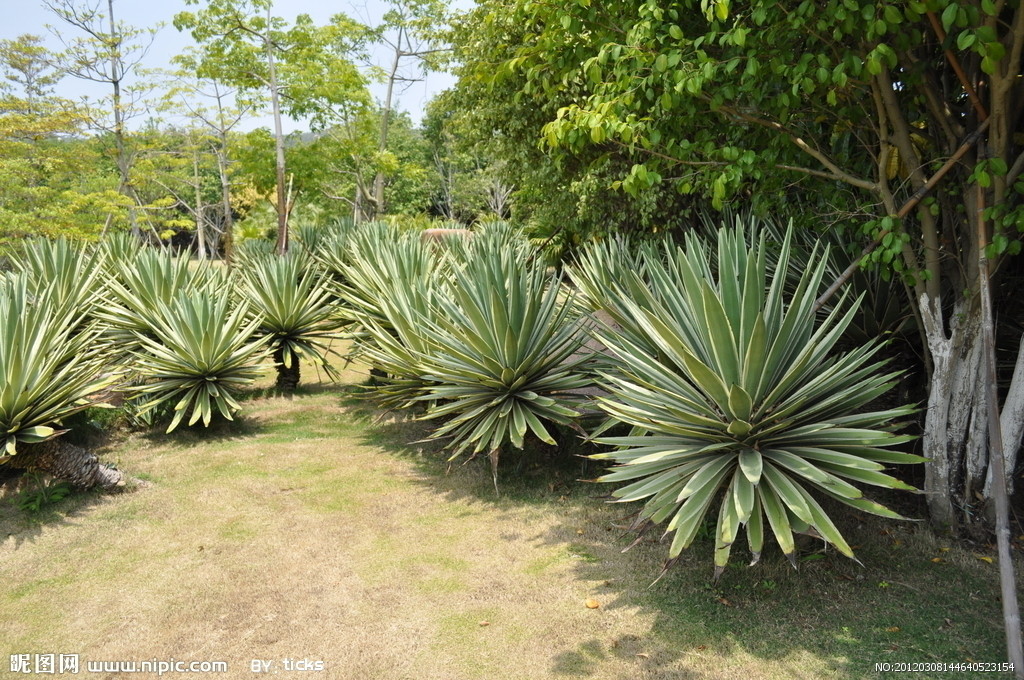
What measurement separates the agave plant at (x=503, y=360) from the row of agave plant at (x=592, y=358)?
0.06 ft

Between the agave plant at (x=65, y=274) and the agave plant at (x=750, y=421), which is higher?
the agave plant at (x=65, y=274)

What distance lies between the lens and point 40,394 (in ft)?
18.0

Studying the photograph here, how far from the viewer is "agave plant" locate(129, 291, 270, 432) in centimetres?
724

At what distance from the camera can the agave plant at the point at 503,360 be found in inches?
221

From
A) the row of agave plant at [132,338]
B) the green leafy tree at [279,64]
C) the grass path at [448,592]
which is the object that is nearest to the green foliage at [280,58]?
the green leafy tree at [279,64]

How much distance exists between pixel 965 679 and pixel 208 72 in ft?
60.3

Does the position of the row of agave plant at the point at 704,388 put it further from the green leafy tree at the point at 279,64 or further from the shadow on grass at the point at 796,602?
the green leafy tree at the point at 279,64

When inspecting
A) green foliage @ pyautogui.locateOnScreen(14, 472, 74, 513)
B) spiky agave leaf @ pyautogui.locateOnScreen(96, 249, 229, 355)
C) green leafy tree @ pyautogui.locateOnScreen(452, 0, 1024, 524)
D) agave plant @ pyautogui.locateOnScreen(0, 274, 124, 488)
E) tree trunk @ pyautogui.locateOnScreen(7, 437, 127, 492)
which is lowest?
green foliage @ pyautogui.locateOnScreen(14, 472, 74, 513)

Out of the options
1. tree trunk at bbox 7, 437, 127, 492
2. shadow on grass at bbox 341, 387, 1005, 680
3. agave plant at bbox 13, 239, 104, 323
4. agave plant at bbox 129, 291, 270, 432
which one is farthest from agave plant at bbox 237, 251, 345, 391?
shadow on grass at bbox 341, 387, 1005, 680

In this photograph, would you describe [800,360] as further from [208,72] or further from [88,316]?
[208,72]

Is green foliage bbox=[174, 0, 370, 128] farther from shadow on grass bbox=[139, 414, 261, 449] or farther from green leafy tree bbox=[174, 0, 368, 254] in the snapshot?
shadow on grass bbox=[139, 414, 261, 449]

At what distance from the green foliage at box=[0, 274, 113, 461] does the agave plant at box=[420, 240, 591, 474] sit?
110 inches

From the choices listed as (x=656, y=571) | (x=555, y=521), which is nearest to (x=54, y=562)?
(x=555, y=521)

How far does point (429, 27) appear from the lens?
23656mm
